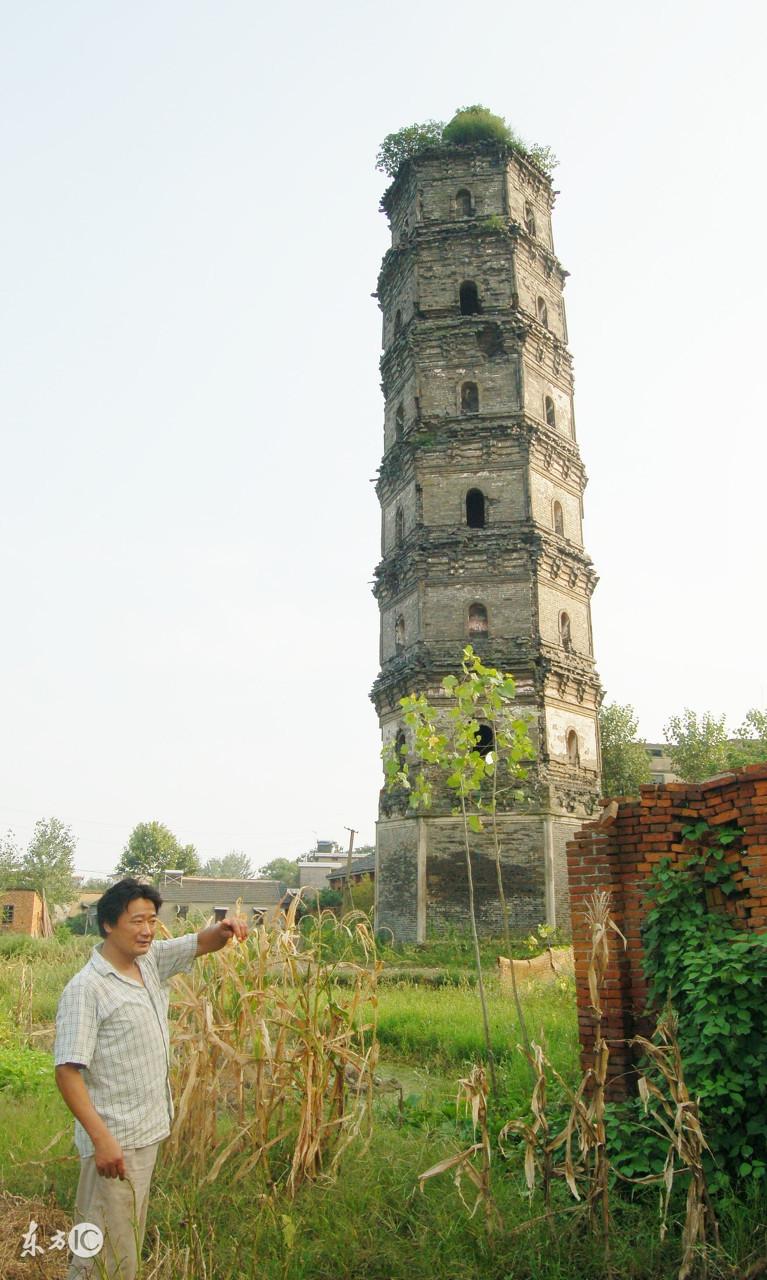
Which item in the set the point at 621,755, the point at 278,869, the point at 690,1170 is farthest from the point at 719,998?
the point at 278,869

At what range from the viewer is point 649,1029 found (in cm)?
538

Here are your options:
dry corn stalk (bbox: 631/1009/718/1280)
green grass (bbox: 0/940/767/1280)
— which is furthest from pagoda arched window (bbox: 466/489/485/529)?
dry corn stalk (bbox: 631/1009/718/1280)

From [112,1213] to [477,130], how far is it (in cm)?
2464

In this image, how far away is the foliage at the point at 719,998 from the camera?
14.3 ft

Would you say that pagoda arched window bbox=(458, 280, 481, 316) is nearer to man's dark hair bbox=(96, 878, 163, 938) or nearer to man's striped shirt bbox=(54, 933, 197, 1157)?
man's dark hair bbox=(96, 878, 163, 938)

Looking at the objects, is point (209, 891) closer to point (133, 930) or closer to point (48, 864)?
point (48, 864)

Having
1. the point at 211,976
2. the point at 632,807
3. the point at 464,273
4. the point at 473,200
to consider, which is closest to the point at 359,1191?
the point at 211,976

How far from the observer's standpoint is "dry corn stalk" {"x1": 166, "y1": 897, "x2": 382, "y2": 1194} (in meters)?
4.71

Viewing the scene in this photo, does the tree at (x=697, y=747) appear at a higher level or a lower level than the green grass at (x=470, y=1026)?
higher

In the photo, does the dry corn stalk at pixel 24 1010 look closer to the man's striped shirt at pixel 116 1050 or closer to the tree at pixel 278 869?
the man's striped shirt at pixel 116 1050

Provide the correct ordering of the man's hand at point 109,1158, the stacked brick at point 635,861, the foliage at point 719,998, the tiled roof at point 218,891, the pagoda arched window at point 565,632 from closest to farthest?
the man's hand at point 109,1158 → the foliage at point 719,998 → the stacked brick at point 635,861 → the pagoda arched window at point 565,632 → the tiled roof at point 218,891

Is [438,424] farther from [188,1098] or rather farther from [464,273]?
[188,1098]

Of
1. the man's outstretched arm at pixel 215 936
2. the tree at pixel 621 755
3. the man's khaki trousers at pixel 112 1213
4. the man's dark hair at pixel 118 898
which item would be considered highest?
the tree at pixel 621 755

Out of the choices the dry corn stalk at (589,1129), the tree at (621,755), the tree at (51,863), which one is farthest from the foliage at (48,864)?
the dry corn stalk at (589,1129)
